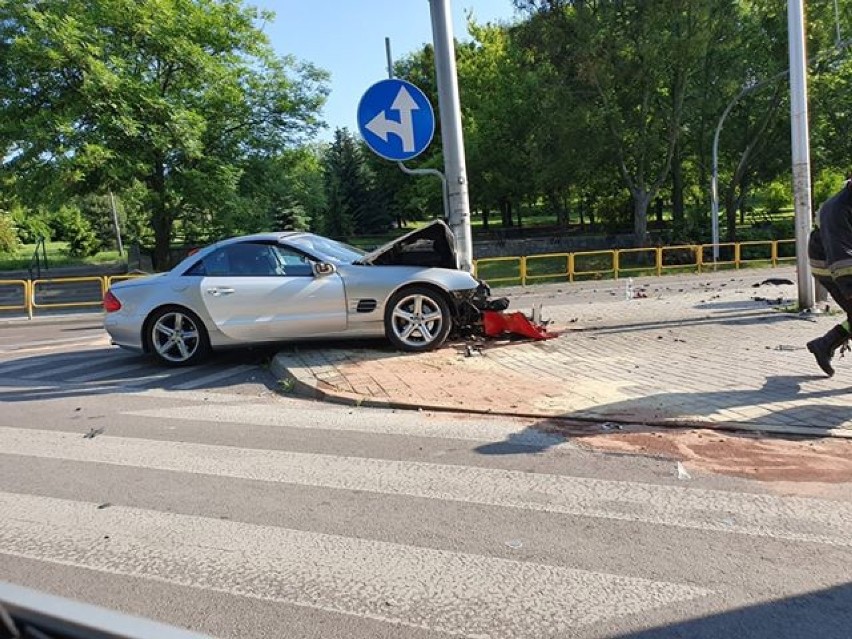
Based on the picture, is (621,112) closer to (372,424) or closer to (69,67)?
(69,67)

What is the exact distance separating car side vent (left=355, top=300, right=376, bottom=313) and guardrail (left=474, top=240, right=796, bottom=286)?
45.4 ft

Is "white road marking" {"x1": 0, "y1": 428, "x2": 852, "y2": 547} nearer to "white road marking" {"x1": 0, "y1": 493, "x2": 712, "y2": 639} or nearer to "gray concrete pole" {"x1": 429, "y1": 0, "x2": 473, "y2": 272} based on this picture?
"white road marking" {"x1": 0, "y1": 493, "x2": 712, "y2": 639}

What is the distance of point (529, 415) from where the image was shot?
19.5 ft

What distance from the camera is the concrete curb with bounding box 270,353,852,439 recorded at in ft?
17.1

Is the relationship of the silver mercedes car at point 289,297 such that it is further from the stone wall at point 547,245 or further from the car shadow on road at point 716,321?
the stone wall at point 547,245

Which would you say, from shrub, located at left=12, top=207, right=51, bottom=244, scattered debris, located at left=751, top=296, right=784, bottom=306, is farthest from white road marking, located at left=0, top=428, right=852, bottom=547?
shrub, located at left=12, top=207, right=51, bottom=244

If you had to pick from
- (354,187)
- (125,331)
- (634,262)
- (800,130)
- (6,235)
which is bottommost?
(634,262)

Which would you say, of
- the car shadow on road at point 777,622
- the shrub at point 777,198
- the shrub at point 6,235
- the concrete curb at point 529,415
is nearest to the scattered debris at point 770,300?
the concrete curb at point 529,415

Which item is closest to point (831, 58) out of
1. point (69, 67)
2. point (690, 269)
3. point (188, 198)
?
point (690, 269)

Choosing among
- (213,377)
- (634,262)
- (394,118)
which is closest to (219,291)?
(213,377)

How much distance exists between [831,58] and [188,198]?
30801 mm

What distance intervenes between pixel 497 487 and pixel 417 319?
429cm

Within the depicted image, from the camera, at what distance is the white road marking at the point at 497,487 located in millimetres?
3756

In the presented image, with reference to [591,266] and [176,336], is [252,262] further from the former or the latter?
[591,266]
